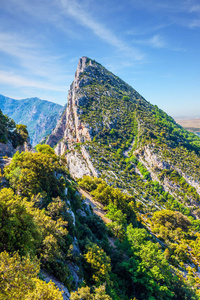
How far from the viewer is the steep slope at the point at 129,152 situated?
99250 millimetres

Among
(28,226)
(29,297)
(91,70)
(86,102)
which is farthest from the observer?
(91,70)

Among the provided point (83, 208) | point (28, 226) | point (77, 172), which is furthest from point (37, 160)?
point (77, 172)

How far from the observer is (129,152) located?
131 m

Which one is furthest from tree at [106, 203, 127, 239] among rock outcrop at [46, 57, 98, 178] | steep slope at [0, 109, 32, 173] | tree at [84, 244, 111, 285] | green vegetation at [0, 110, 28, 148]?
rock outcrop at [46, 57, 98, 178]

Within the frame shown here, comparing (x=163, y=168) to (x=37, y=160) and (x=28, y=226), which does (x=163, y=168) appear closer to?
(x=37, y=160)

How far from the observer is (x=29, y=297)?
802cm

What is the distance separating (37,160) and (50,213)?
9.62 m

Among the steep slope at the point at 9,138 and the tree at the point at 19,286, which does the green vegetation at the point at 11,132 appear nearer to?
the steep slope at the point at 9,138

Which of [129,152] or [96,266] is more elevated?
[129,152]

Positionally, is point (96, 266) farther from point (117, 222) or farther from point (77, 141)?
point (77, 141)

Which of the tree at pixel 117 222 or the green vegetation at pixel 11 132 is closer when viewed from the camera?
the tree at pixel 117 222

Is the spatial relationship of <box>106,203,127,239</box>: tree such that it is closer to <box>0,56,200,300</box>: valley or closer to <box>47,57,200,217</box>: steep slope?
<box>0,56,200,300</box>: valley

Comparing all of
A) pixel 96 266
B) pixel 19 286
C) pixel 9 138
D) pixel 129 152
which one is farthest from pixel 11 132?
pixel 129 152

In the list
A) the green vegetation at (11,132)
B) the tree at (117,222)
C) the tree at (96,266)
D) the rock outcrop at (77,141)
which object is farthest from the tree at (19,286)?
the rock outcrop at (77,141)
